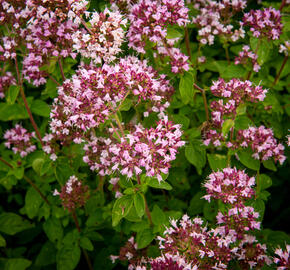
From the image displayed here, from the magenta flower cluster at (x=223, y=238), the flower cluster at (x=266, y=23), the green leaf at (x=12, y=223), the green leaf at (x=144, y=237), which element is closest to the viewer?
the magenta flower cluster at (x=223, y=238)

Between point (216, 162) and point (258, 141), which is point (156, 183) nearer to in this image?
point (216, 162)

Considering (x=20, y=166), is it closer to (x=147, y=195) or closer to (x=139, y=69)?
(x=147, y=195)

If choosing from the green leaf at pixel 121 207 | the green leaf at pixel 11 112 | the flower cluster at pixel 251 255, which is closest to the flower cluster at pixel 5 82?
the green leaf at pixel 11 112

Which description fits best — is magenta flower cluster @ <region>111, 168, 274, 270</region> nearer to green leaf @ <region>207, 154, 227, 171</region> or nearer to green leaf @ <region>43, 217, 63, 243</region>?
green leaf @ <region>207, 154, 227, 171</region>

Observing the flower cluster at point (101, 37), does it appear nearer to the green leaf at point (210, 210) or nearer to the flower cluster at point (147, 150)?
the flower cluster at point (147, 150)

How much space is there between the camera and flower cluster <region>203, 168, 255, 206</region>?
9.08ft

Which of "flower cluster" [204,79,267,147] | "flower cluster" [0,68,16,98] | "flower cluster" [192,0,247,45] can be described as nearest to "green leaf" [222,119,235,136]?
"flower cluster" [204,79,267,147]

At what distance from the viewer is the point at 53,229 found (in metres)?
3.68

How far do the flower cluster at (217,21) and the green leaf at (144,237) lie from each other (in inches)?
91.9

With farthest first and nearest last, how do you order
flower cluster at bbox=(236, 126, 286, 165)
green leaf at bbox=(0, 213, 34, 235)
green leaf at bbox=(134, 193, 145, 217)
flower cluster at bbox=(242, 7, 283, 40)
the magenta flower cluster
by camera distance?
green leaf at bbox=(0, 213, 34, 235), flower cluster at bbox=(242, 7, 283, 40), flower cluster at bbox=(236, 126, 286, 165), the magenta flower cluster, green leaf at bbox=(134, 193, 145, 217)

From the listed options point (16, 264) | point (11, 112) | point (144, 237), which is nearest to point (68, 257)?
point (16, 264)

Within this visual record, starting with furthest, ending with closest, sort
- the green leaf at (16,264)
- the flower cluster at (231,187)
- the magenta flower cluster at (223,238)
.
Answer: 1. the green leaf at (16,264)
2. the flower cluster at (231,187)
3. the magenta flower cluster at (223,238)

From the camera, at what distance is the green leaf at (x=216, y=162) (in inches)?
127

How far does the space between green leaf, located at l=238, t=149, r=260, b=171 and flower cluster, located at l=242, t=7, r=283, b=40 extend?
1.20m
